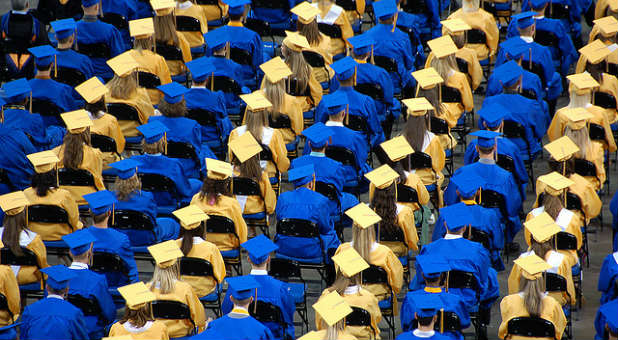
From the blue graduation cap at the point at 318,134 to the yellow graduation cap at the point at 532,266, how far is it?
2.57m

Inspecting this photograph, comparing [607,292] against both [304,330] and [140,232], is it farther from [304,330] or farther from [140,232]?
[140,232]

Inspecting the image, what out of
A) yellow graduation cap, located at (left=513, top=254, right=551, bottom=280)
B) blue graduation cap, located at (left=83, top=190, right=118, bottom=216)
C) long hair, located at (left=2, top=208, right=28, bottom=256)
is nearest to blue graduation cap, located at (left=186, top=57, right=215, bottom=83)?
blue graduation cap, located at (left=83, top=190, right=118, bottom=216)

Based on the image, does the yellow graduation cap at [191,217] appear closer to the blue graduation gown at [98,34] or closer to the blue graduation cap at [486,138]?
the blue graduation cap at [486,138]

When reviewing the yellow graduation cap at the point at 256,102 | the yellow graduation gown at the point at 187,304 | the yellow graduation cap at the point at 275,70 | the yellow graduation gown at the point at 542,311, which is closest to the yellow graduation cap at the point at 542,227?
the yellow graduation gown at the point at 542,311

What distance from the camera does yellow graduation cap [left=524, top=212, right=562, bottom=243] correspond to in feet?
28.6

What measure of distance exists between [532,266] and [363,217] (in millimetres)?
1378

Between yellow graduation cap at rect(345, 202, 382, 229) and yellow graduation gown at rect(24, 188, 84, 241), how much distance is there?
2.42 metres

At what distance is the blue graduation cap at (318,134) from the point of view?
1015 cm

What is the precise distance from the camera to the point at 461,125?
11.7 m

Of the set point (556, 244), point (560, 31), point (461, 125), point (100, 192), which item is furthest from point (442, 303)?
point (560, 31)

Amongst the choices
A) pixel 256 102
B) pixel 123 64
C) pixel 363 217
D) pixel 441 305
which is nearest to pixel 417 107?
pixel 256 102

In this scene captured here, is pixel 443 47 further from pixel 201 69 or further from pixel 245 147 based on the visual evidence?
pixel 245 147

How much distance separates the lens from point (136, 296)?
787 centimetres

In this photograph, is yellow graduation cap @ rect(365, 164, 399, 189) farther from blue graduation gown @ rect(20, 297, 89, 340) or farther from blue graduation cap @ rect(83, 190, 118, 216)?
blue graduation gown @ rect(20, 297, 89, 340)
